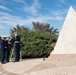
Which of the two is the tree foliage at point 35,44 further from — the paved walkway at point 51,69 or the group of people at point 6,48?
the paved walkway at point 51,69

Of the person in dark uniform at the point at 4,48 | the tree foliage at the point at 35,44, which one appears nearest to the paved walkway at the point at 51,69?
the person in dark uniform at the point at 4,48

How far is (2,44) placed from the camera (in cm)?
1512

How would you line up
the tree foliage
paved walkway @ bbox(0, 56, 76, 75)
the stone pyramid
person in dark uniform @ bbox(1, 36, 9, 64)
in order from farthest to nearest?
1. the tree foliage
2. person in dark uniform @ bbox(1, 36, 9, 64)
3. the stone pyramid
4. paved walkway @ bbox(0, 56, 76, 75)

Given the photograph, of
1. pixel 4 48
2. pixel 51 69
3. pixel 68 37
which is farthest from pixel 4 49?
pixel 51 69

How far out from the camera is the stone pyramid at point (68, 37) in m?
13.5

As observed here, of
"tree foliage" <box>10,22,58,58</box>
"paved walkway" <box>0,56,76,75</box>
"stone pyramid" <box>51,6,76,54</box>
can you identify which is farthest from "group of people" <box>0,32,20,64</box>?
"paved walkway" <box>0,56,76,75</box>

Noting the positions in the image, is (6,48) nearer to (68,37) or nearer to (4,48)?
(4,48)

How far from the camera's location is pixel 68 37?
13891mm

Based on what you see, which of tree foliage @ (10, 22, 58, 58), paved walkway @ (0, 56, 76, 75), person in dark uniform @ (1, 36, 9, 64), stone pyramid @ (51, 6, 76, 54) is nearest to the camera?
paved walkway @ (0, 56, 76, 75)

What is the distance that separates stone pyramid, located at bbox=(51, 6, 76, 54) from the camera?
44.3 ft

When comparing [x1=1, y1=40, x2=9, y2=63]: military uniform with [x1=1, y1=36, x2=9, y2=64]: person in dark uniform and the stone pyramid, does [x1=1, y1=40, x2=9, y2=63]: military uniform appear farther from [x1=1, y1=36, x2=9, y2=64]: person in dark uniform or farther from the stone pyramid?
the stone pyramid

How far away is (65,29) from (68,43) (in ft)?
3.06

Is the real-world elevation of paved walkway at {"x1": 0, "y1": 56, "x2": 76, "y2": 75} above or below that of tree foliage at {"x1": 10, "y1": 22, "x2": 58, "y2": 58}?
below

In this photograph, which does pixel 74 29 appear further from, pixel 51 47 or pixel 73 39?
pixel 51 47
